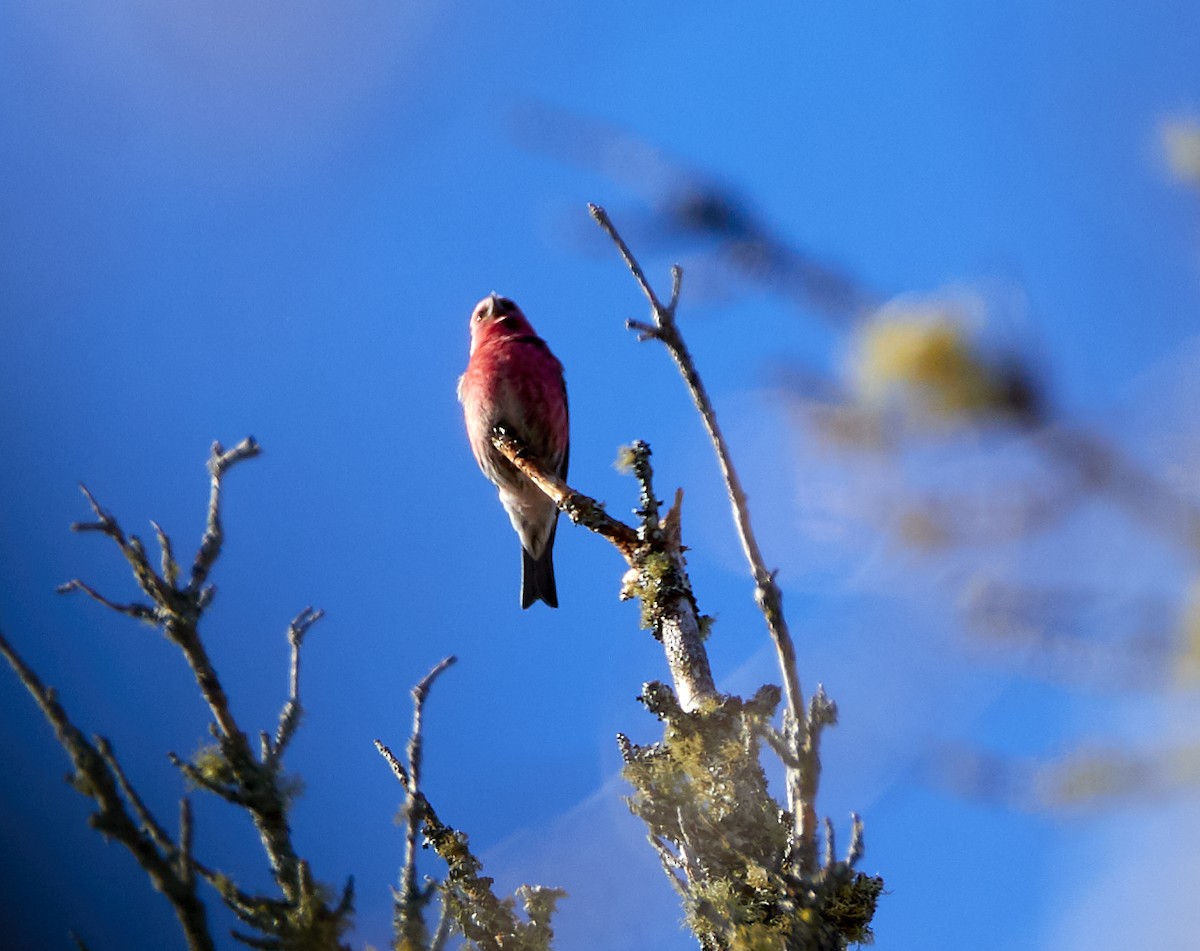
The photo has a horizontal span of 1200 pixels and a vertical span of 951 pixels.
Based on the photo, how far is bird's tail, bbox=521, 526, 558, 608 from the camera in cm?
690

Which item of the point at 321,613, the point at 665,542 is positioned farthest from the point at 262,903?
the point at 665,542

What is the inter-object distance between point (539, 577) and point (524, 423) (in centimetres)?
92

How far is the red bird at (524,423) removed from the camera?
264 inches

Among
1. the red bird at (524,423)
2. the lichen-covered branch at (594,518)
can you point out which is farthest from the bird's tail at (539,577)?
the lichen-covered branch at (594,518)

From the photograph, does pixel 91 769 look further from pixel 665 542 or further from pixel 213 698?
pixel 665 542

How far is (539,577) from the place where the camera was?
22.9 feet

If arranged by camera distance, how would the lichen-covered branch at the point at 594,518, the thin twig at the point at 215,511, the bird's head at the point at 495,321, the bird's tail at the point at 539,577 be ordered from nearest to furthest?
the thin twig at the point at 215,511, the lichen-covered branch at the point at 594,518, the bird's tail at the point at 539,577, the bird's head at the point at 495,321

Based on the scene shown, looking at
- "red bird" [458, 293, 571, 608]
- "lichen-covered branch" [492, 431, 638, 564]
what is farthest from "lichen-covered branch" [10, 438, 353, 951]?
"red bird" [458, 293, 571, 608]

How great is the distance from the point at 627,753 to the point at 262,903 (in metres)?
1.20

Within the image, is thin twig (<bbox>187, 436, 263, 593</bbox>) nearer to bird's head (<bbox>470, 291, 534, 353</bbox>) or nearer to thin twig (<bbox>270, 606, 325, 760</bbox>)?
thin twig (<bbox>270, 606, 325, 760</bbox>)

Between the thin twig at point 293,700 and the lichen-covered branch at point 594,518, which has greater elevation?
the lichen-covered branch at point 594,518

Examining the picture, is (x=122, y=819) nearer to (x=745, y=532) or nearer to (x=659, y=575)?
(x=745, y=532)

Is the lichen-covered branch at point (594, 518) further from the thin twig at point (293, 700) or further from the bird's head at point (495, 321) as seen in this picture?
the bird's head at point (495, 321)

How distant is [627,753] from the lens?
358 cm
